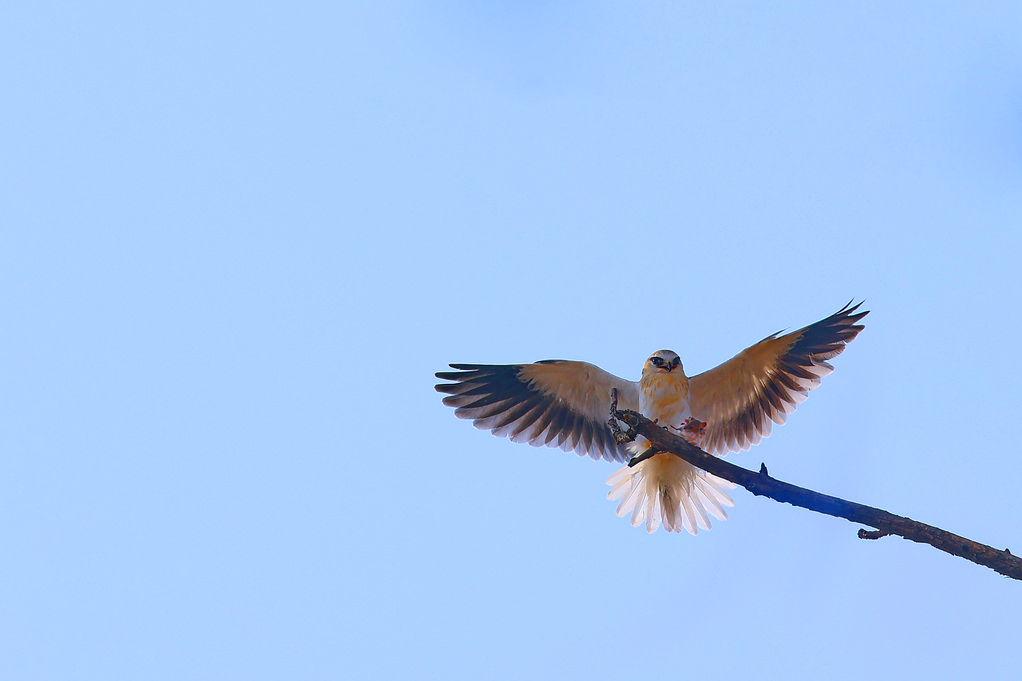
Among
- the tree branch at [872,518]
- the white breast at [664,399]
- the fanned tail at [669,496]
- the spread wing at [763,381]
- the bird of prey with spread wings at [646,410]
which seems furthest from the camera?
the fanned tail at [669,496]

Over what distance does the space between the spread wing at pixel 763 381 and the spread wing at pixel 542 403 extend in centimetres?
77

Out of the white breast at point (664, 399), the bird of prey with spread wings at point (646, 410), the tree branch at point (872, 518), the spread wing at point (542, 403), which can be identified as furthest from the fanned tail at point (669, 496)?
the tree branch at point (872, 518)

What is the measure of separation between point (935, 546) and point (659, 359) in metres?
3.30

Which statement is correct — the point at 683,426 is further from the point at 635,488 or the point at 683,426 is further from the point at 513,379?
the point at 513,379

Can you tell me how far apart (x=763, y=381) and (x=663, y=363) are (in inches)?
37.3

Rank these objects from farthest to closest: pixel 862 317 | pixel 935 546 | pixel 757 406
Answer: pixel 757 406 → pixel 862 317 → pixel 935 546

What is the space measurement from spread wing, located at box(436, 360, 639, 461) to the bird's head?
354 millimetres

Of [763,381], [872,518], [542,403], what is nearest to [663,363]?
[763,381]

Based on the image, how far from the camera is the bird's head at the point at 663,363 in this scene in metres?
7.72

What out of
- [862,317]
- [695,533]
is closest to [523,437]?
[695,533]

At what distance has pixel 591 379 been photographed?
26.8 feet

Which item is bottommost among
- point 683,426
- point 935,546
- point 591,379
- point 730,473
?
point 935,546

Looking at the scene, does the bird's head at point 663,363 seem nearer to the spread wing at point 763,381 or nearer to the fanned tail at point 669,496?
the spread wing at point 763,381

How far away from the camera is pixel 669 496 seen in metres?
8.20
